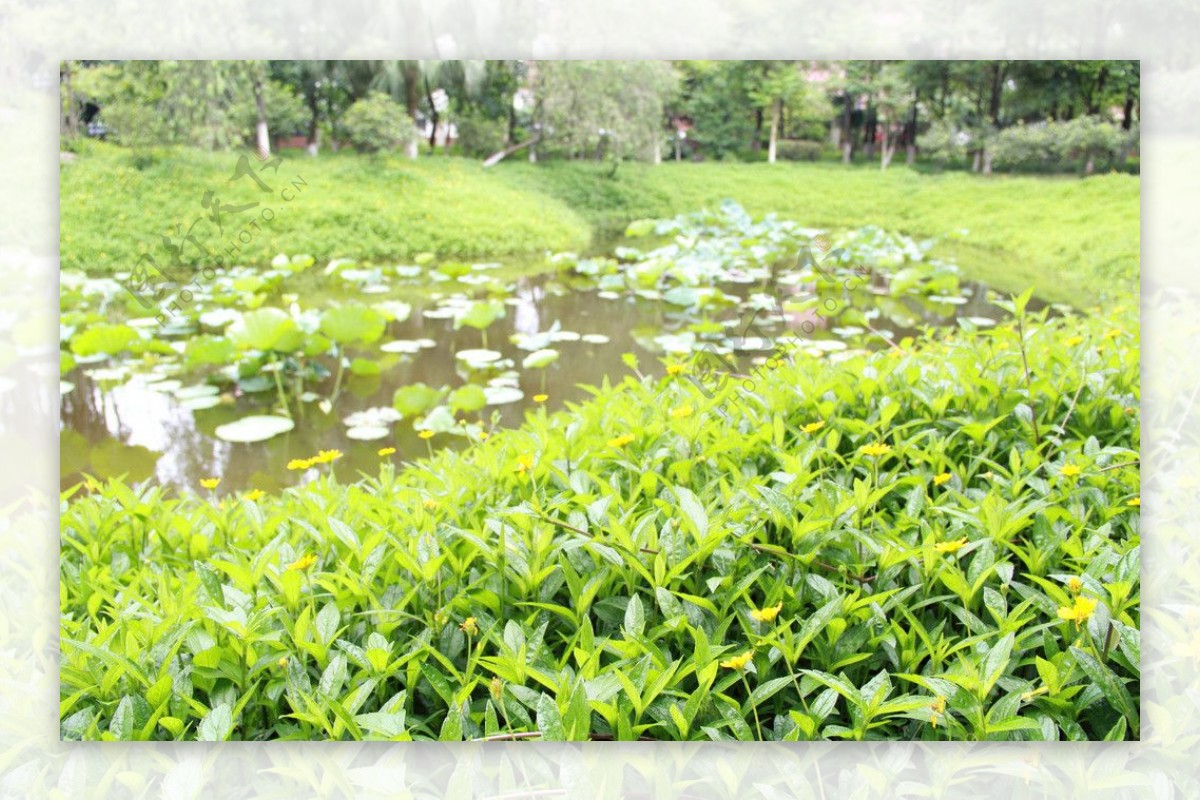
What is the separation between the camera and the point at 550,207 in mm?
2141

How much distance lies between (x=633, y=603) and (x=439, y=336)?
1563mm

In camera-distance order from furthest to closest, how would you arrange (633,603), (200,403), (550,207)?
(200,403) < (550,207) < (633,603)

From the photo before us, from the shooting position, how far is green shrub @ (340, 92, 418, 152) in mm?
1834

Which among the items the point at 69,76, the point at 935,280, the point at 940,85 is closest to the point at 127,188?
the point at 69,76

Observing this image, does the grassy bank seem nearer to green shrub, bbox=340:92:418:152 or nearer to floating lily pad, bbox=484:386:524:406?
green shrub, bbox=340:92:418:152

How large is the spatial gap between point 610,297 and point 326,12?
89 centimetres

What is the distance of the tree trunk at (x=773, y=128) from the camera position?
1832 mm

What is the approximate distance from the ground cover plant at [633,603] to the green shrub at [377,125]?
2.31 feet

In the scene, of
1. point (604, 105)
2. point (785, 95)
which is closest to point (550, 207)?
point (604, 105)

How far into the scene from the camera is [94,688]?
131 cm

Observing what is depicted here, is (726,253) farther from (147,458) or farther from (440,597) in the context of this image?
(147,458)

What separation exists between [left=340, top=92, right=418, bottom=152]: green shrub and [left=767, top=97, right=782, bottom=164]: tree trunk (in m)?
0.70

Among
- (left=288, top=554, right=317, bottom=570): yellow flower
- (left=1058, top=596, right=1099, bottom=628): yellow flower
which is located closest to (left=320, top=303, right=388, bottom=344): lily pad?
(left=288, top=554, right=317, bottom=570): yellow flower

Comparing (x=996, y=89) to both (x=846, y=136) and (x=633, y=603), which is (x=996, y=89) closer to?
(x=846, y=136)
